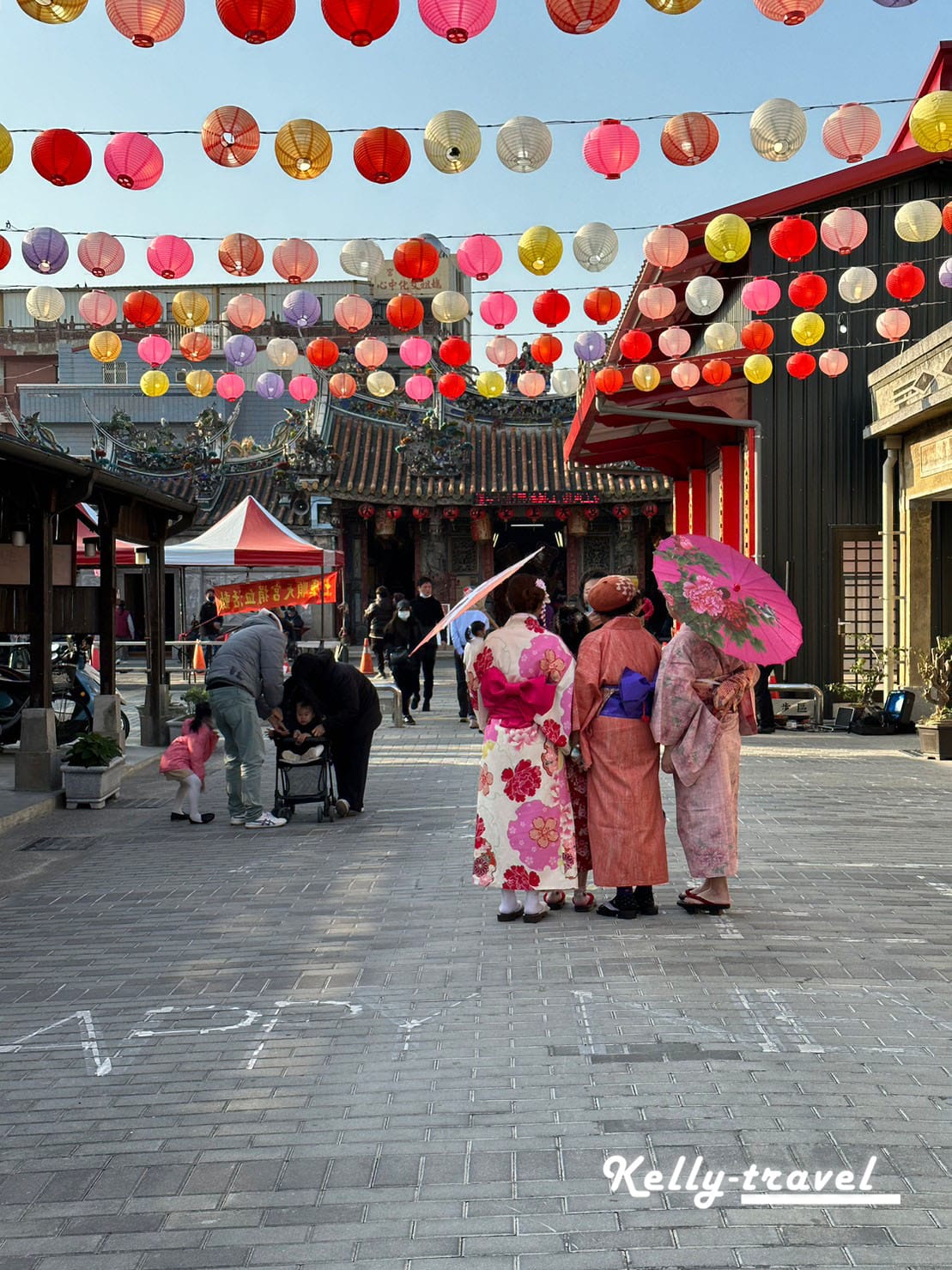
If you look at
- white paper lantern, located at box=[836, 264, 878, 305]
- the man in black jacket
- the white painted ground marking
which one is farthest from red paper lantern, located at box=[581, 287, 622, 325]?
the white painted ground marking

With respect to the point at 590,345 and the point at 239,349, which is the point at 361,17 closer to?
the point at 239,349

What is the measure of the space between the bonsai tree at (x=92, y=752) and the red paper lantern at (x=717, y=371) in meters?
9.44

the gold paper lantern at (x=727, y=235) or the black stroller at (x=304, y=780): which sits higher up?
the gold paper lantern at (x=727, y=235)

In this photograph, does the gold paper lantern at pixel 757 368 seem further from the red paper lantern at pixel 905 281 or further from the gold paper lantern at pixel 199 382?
the gold paper lantern at pixel 199 382

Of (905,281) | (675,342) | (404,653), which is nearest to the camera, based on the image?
(905,281)

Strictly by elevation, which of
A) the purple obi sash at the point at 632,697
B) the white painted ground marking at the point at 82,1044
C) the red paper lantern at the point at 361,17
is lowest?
the white painted ground marking at the point at 82,1044

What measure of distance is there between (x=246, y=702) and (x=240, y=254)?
176 inches

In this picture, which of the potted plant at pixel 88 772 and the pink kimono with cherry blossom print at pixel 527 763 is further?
the potted plant at pixel 88 772

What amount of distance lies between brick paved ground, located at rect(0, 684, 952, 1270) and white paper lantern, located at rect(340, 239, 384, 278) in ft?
20.1

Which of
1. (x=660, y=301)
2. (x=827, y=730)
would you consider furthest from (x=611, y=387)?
(x=827, y=730)

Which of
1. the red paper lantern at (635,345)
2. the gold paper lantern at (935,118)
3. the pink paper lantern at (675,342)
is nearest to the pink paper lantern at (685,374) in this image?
the pink paper lantern at (675,342)

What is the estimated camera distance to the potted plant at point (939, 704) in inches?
529

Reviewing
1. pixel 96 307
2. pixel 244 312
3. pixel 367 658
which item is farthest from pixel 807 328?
pixel 367 658

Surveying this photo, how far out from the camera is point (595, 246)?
1193 centimetres
